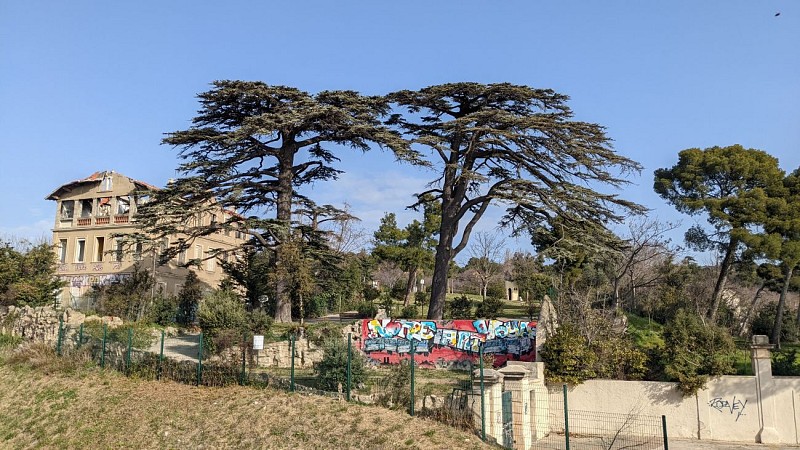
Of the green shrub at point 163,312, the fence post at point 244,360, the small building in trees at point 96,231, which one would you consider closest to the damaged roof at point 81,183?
the small building in trees at point 96,231

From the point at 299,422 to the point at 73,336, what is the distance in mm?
12835

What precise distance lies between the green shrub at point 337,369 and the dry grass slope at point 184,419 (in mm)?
656

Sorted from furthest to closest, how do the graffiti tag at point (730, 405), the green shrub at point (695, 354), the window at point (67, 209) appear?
the window at point (67, 209) → the green shrub at point (695, 354) → the graffiti tag at point (730, 405)

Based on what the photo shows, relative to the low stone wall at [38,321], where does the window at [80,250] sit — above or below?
above

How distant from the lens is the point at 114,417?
54.3ft

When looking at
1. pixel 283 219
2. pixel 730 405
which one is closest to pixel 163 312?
pixel 283 219

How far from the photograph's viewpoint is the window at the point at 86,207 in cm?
4562

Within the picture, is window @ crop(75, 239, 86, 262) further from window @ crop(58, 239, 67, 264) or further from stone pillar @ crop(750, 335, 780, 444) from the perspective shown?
stone pillar @ crop(750, 335, 780, 444)

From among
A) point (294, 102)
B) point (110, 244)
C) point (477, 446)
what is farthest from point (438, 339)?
point (110, 244)

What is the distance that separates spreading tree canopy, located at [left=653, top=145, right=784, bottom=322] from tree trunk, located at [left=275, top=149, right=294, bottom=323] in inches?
751

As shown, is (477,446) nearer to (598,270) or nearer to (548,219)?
(548,219)

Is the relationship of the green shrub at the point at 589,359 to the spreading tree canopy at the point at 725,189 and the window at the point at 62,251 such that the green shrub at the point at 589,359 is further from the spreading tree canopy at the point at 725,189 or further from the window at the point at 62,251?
the window at the point at 62,251

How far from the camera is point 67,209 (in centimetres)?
4662

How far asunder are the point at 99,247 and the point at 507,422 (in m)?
38.3
